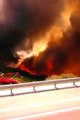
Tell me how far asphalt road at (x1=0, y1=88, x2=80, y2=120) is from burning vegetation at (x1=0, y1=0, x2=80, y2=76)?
0.53 ft

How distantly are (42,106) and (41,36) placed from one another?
0.44 m

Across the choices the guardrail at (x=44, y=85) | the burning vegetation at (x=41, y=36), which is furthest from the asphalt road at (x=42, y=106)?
the burning vegetation at (x=41, y=36)

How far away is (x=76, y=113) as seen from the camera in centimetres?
143

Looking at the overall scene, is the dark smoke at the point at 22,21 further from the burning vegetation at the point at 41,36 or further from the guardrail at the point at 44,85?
the guardrail at the point at 44,85

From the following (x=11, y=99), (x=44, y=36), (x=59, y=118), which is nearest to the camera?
(x=59, y=118)

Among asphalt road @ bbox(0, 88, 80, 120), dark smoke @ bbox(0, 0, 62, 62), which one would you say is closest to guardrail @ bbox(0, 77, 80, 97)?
asphalt road @ bbox(0, 88, 80, 120)

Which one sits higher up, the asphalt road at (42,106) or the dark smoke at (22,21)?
the dark smoke at (22,21)

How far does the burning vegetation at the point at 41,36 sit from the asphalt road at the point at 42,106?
162mm

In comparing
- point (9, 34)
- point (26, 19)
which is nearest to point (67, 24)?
point (26, 19)

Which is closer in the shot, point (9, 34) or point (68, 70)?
point (9, 34)

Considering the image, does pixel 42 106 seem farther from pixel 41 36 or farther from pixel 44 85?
pixel 41 36

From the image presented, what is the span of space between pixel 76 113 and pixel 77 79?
1.00 feet

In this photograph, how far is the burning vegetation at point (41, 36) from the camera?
151 centimetres

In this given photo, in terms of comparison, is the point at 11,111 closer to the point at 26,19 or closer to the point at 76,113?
the point at 76,113
